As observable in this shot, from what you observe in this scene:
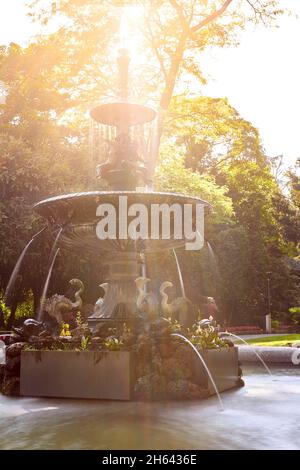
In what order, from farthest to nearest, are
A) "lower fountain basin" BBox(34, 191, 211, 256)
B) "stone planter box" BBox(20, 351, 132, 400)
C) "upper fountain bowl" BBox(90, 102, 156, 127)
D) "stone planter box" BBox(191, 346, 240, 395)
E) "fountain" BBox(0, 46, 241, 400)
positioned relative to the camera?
"upper fountain bowl" BBox(90, 102, 156, 127) → "lower fountain basin" BBox(34, 191, 211, 256) → "stone planter box" BBox(191, 346, 240, 395) → "fountain" BBox(0, 46, 241, 400) → "stone planter box" BBox(20, 351, 132, 400)

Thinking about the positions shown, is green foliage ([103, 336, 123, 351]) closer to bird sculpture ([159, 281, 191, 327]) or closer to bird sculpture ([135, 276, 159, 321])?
bird sculpture ([135, 276, 159, 321])

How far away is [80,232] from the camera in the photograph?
10383 millimetres

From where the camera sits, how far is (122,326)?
9664mm

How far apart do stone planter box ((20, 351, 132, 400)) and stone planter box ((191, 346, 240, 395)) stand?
105cm

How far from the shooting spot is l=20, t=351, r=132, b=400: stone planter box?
8273mm

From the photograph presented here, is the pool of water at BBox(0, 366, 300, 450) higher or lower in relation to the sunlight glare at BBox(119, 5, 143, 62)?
lower

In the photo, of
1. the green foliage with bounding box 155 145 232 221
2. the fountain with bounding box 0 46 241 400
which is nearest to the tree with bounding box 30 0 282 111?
the green foliage with bounding box 155 145 232 221

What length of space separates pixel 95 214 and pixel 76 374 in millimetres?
2646

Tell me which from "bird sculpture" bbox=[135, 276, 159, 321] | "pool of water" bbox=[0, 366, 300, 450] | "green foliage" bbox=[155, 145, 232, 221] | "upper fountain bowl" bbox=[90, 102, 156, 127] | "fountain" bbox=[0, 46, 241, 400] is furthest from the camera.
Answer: "green foliage" bbox=[155, 145, 232, 221]

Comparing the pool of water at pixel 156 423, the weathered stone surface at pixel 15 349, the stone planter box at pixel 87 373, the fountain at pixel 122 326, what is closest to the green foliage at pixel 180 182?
the fountain at pixel 122 326

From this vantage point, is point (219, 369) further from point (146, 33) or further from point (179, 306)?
point (146, 33)

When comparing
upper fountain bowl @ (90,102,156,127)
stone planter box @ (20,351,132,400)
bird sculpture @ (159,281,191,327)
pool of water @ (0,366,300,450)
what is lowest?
pool of water @ (0,366,300,450)

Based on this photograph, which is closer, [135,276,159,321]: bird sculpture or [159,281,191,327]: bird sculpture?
[135,276,159,321]: bird sculpture
